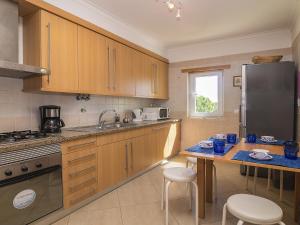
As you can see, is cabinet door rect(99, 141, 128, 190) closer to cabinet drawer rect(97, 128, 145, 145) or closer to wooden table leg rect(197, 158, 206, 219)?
cabinet drawer rect(97, 128, 145, 145)

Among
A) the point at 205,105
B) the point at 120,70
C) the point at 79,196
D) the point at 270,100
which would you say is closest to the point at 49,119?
the point at 79,196

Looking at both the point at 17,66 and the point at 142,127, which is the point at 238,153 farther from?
the point at 17,66

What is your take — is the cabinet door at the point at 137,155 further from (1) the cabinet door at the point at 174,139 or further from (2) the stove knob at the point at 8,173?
(2) the stove knob at the point at 8,173

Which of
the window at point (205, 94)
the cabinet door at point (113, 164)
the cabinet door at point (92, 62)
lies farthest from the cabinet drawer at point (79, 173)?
the window at point (205, 94)

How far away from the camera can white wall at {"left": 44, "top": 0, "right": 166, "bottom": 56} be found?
7.75 feet

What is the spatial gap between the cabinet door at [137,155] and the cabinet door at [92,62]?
2.87 ft

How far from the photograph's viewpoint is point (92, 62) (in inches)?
100

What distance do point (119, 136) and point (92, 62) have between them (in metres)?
1.03

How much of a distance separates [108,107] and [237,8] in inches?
94.8

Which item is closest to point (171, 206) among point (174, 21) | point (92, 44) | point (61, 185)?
point (61, 185)

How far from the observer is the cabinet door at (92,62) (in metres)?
2.40

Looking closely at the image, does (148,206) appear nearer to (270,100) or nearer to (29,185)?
(29,185)

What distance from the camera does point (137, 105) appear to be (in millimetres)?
4070

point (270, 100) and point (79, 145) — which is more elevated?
point (270, 100)
